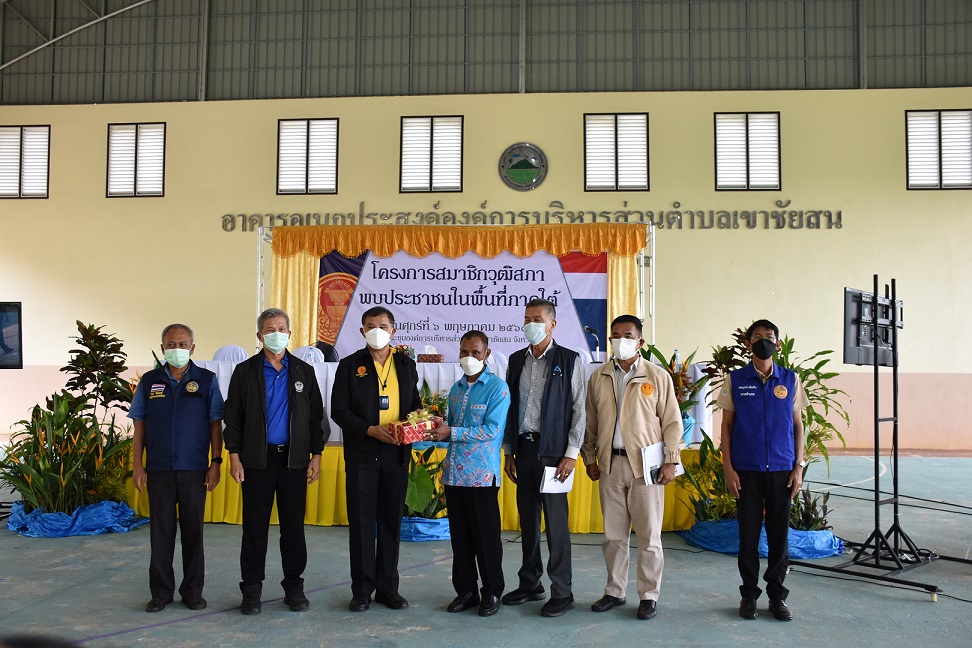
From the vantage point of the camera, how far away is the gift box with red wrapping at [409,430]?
13.4 feet

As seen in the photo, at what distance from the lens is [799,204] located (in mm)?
12477

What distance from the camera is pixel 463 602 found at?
4.24 metres

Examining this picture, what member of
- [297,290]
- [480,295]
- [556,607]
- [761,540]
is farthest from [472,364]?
[297,290]

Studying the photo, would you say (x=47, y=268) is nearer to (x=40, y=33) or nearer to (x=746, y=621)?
(x=40, y=33)

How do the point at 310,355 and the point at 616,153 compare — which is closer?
the point at 310,355

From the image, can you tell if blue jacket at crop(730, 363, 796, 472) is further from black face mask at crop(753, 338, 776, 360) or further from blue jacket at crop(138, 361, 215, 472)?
blue jacket at crop(138, 361, 215, 472)

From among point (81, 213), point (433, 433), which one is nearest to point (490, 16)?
point (81, 213)

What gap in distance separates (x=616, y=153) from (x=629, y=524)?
9322 millimetres

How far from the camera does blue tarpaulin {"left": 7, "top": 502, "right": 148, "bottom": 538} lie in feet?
20.0

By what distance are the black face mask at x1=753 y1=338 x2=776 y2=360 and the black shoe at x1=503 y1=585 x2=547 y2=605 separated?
66.8 inches

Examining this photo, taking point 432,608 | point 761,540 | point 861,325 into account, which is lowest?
point 432,608

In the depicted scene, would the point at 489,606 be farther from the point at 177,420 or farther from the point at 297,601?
the point at 177,420

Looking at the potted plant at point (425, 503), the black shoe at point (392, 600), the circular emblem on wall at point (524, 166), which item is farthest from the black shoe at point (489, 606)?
the circular emblem on wall at point (524, 166)

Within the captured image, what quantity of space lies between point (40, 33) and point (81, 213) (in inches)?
124
